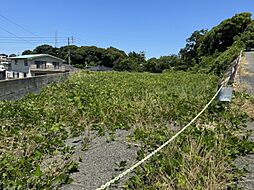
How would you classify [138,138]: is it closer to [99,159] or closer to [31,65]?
[99,159]

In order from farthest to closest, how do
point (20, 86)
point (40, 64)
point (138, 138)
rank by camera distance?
point (40, 64) → point (20, 86) → point (138, 138)

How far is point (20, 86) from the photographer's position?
7.95 meters

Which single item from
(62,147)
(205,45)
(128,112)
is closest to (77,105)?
(128,112)

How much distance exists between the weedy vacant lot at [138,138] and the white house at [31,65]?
3555cm

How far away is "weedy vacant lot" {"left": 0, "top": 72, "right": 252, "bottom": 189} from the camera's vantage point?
7.38 feet

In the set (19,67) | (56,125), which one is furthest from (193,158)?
(19,67)

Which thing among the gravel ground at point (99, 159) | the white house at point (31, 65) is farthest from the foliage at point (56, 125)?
the white house at point (31, 65)

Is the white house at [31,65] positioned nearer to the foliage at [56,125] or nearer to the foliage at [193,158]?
the foliage at [56,125]

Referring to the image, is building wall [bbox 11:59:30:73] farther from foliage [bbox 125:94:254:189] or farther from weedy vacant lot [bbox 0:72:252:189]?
foliage [bbox 125:94:254:189]


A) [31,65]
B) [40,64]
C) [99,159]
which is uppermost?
[40,64]

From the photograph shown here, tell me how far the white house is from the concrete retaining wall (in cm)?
3019

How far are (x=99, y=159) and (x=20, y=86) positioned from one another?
19.7ft

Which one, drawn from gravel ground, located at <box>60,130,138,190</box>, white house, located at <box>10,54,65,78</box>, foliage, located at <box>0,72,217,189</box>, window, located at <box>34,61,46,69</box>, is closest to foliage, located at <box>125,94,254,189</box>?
gravel ground, located at <box>60,130,138,190</box>

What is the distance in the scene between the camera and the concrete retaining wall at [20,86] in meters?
6.82
